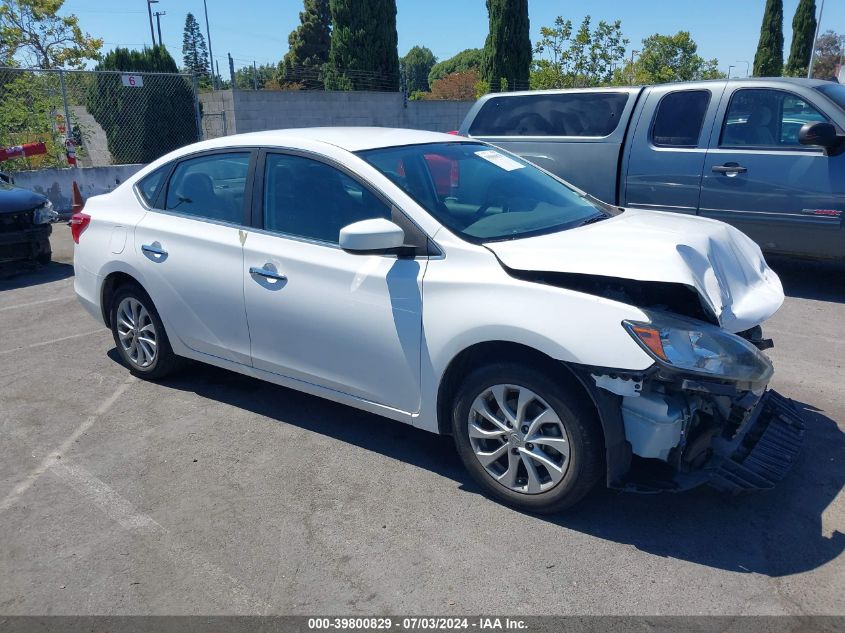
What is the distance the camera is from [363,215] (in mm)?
3818

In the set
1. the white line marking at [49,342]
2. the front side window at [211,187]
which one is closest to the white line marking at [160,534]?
the front side window at [211,187]

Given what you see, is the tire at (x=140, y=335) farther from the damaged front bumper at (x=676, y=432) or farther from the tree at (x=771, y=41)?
the tree at (x=771, y=41)

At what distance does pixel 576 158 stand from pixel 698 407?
5261 mm

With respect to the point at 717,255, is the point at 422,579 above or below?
below

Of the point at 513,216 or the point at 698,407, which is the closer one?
the point at 698,407

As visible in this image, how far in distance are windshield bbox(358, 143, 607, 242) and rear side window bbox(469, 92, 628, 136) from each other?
3.59 m

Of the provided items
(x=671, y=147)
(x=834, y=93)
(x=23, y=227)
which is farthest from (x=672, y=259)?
(x=23, y=227)

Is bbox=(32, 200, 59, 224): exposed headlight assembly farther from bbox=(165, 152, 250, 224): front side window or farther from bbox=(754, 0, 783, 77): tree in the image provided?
bbox=(754, 0, 783, 77): tree

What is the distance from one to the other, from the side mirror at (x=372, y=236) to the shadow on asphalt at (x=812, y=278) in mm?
5161

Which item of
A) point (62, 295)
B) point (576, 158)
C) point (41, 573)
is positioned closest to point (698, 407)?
point (41, 573)

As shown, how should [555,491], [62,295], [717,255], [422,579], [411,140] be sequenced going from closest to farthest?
[422,579], [555,491], [717,255], [411,140], [62,295]

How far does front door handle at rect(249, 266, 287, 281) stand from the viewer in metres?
4.02

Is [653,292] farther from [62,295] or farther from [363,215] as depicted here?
[62,295]

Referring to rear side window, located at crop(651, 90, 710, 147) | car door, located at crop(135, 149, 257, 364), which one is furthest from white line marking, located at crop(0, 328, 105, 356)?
rear side window, located at crop(651, 90, 710, 147)
